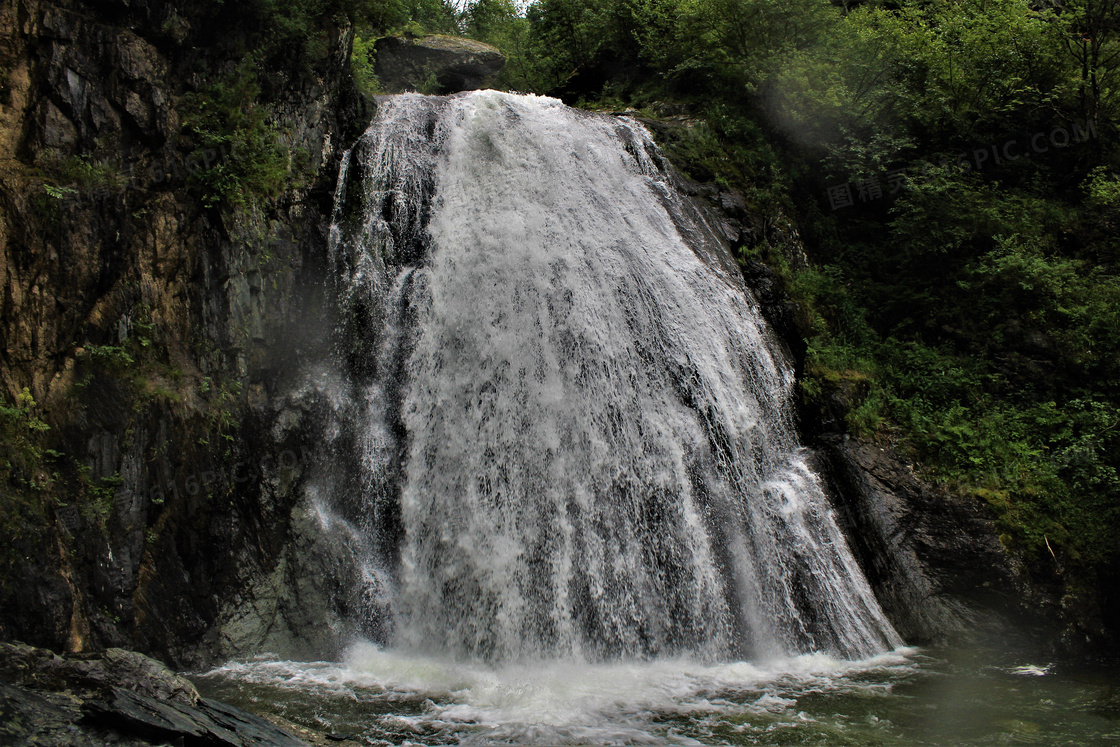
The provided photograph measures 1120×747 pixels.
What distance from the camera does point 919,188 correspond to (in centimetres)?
1171

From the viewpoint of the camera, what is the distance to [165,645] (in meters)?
7.18

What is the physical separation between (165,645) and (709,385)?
7.20 metres

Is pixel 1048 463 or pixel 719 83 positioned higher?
pixel 719 83

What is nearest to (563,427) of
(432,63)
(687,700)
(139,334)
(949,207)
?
(687,700)

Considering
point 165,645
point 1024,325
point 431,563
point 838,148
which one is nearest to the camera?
point 165,645

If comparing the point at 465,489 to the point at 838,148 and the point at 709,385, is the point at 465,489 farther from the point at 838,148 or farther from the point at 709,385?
the point at 838,148

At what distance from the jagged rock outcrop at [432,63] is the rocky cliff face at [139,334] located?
512 inches

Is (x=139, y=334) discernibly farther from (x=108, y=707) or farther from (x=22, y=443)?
(x=108, y=707)

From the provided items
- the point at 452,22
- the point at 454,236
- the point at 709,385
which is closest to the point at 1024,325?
the point at 709,385

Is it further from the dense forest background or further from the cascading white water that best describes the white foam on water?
the dense forest background

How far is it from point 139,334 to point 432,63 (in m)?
16.9

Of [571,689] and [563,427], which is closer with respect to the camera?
[571,689]

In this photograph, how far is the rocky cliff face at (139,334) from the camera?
6.54 meters

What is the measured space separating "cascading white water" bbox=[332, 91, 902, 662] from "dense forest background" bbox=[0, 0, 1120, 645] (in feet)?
4.69
